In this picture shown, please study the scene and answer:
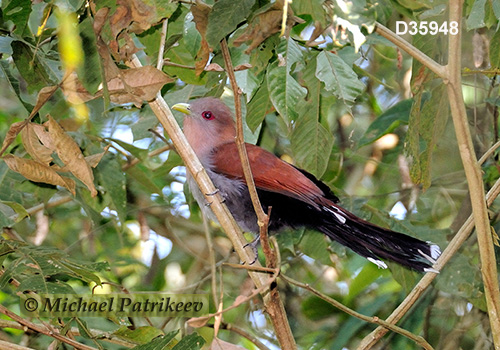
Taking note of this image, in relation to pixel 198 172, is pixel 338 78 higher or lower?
higher

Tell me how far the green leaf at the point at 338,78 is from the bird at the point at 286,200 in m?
0.56

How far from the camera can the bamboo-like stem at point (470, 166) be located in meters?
1.49

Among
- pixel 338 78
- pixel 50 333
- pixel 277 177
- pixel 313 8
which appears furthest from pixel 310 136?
pixel 50 333

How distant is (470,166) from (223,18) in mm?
751

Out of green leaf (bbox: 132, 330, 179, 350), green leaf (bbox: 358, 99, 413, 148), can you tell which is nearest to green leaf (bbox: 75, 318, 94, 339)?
green leaf (bbox: 132, 330, 179, 350)

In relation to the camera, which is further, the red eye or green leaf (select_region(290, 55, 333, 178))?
the red eye

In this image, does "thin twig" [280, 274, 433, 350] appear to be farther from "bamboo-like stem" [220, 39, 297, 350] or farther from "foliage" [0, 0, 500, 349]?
"foliage" [0, 0, 500, 349]

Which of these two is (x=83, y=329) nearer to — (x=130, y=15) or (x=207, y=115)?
(x=130, y=15)

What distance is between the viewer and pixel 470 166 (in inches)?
61.4

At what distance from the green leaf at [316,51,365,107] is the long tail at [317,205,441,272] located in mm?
544

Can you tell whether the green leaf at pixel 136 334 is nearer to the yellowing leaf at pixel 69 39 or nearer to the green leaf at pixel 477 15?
the yellowing leaf at pixel 69 39

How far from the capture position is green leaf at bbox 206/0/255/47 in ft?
5.51

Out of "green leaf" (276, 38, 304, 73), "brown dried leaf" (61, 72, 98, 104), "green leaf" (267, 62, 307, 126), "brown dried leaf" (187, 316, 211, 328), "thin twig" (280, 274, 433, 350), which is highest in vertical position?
"green leaf" (276, 38, 304, 73)

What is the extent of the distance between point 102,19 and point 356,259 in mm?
2528
